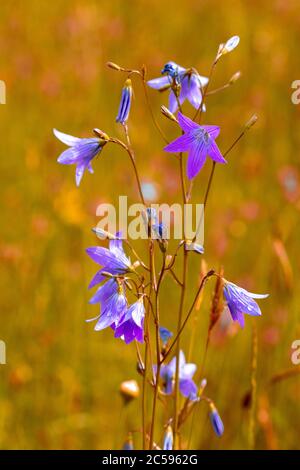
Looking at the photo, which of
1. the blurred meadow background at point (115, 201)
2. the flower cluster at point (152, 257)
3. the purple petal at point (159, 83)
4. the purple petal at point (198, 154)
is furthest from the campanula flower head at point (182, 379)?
the purple petal at point (159, 83)

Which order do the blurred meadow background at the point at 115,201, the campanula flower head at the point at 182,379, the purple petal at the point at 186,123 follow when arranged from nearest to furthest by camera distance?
1. the purple petal at the point at 186,123
2. the campanula flower head at the point at 182,379
3. the blurred meadow background at the point at 115,201

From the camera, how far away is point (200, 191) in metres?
4.21

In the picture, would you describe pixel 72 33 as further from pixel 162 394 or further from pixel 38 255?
pixel 162 394

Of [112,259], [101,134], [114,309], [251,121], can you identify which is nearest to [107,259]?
[112,259]

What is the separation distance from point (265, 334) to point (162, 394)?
134cm

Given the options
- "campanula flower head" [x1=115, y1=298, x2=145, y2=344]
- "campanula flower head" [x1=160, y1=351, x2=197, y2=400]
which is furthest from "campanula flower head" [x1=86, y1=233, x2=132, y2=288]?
"campanula flower head" [x1=160, y1=351, x2=197, y2=400]

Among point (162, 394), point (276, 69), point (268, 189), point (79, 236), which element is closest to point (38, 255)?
point (79, 236)

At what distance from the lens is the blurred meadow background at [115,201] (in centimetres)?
284

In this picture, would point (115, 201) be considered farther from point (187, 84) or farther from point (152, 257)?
point (152, 257)

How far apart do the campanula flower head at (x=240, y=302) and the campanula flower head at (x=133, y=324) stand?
0.68 ft

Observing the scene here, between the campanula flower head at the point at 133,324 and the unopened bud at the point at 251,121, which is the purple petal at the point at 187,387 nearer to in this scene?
the campanula flower head at the point at 133,324

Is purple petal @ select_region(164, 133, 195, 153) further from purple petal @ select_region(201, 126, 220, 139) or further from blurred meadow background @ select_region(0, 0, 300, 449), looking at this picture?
blurred meadow background @ select_region(0, 0, 300, 449)

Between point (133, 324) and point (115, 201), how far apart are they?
8.12 feet

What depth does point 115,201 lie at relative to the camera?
3943mm
